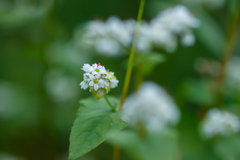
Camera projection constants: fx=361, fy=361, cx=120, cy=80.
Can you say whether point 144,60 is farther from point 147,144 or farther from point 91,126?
point 91,126

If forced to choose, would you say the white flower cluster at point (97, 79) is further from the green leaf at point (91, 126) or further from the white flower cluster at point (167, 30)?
the white flower cluster at point (167, 30)

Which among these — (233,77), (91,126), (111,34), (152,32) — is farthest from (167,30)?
(233,77)

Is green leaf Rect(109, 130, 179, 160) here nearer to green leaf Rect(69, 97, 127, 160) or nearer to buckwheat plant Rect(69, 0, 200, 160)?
buckwheat plant Rect(69, 0, 200, 160)

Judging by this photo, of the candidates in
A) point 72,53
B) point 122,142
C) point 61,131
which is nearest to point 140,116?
point 122,142

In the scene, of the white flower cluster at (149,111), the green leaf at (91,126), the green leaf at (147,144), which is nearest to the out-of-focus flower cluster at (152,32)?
the white flower cluster at (149,111)

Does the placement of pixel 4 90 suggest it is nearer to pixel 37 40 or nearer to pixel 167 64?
pixel 37 40

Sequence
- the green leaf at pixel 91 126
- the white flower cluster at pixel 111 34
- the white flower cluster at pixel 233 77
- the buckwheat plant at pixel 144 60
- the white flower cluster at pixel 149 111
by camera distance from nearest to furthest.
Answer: the green leaf at pixel 91 126 < the buckwheat plant at pixel 144 60 < the white flower cluster at pixel 111 34 < the white flower cluster at pixel 149 111 < the white flower cluster at pixel 233 77
